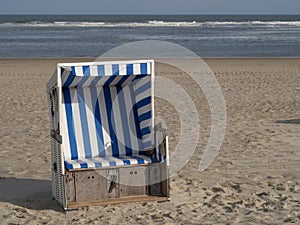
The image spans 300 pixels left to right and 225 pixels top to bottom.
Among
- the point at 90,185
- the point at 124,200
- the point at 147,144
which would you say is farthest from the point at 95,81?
the point at 124,200

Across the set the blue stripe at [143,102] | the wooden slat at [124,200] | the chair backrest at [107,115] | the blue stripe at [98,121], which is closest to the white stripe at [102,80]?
the chair backrest at [107,115]

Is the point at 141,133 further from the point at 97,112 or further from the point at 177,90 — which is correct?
the point at 177,90

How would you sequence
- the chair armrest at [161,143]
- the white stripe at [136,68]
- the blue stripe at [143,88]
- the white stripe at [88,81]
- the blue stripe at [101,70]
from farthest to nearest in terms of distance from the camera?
the blue stripe at [143,88], the white stripe at [88,81], the chair armrest at [161,143], the white stripe at [136,68], the blue stripe at [101,70]

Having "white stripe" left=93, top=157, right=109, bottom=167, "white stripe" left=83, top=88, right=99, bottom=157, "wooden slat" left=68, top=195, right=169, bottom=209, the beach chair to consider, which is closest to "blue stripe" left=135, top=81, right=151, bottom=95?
the beach chair

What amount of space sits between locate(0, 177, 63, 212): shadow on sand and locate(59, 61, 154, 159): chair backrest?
1.77 feet

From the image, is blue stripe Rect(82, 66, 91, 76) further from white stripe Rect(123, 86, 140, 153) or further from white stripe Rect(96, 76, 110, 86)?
white stripe Rect(123, 86, 140, 153)

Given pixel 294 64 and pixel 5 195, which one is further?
pixel 294 64

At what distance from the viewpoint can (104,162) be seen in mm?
6410

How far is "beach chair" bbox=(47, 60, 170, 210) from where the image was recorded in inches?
247

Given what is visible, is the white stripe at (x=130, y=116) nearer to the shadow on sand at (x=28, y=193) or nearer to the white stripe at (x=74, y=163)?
the white stripe at (x=74, y=163)

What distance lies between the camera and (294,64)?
25703 mm

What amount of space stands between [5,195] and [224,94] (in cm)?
937

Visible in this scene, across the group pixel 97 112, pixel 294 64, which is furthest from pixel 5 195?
pixel 294 64

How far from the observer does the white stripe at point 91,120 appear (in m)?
6.79
